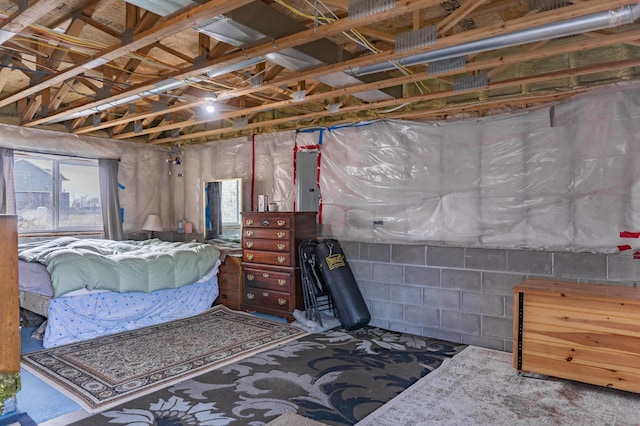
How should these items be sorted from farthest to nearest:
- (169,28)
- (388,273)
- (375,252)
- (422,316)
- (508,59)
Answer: (375,252) < (388,273) < (422,316) < (508,59) < (169,28)

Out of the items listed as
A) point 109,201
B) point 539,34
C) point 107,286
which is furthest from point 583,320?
point 109,201

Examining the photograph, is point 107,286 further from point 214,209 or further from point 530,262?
point 530,262

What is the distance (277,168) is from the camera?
5.50 m

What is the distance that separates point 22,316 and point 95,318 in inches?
38.2

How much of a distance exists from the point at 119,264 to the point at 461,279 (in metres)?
3.46

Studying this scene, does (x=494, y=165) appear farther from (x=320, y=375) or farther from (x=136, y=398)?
(x=136, y=398)

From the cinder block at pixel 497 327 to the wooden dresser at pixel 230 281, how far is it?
9.44 ft

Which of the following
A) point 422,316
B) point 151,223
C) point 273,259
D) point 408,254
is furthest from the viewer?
point 151,223

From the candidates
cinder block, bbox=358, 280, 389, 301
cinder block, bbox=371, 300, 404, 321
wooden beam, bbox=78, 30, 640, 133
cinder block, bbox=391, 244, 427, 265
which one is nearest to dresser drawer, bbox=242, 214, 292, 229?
cinder block, bbox=358, 280, 389, 301

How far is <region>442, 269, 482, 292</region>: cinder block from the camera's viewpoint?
3.96 metres

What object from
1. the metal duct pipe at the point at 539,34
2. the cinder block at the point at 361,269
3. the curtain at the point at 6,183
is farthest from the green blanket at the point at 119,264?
the metal duct pipe at the point at 539,34

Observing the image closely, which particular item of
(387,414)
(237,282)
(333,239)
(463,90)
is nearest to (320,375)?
(387,414)

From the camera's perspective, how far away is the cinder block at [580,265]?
11.2 feet

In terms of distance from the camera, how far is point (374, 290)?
461cm
